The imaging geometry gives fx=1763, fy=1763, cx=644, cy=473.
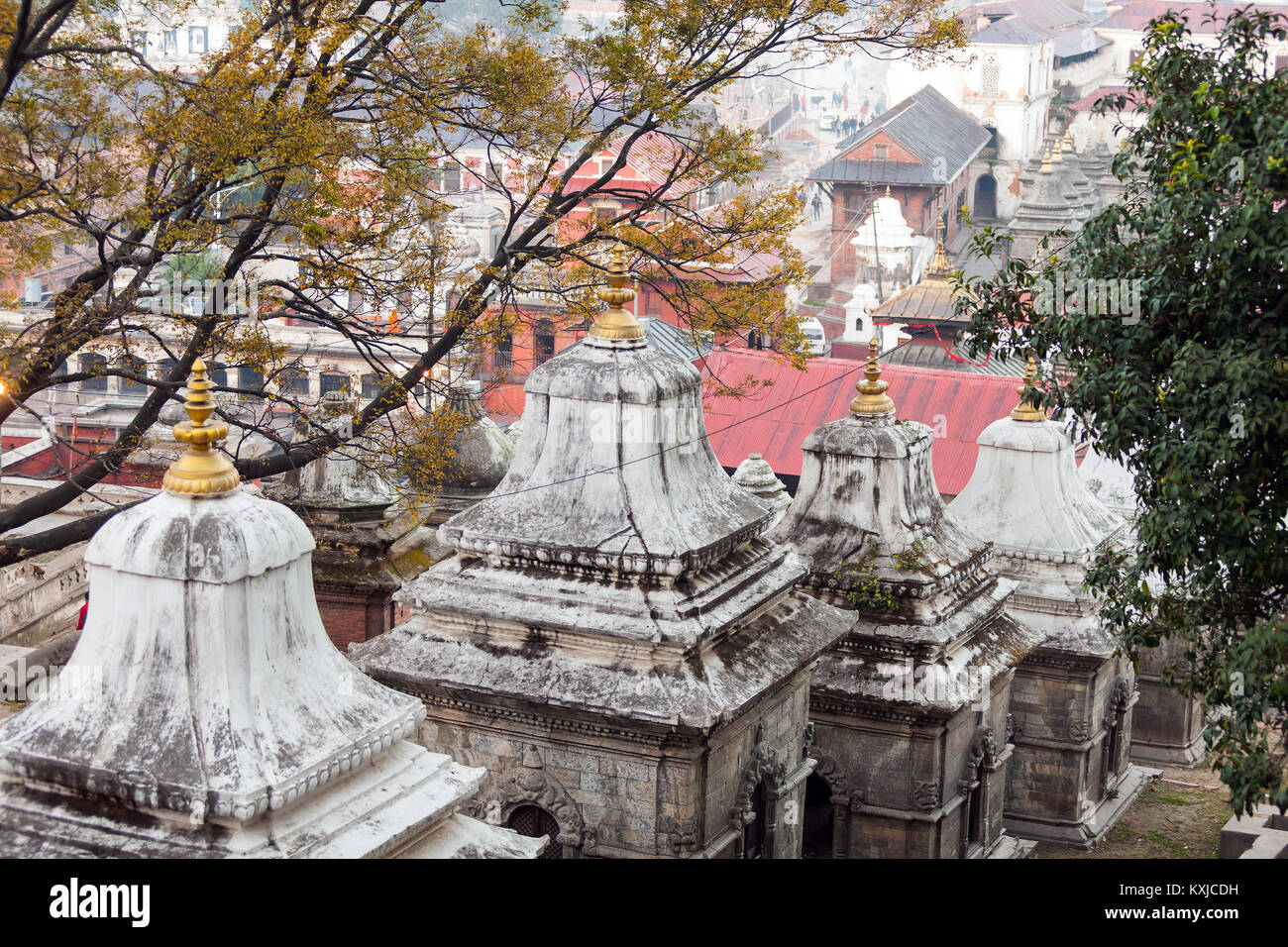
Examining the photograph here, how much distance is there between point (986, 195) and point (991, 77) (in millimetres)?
8136

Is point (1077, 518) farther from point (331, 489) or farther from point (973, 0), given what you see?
point (973, 0)

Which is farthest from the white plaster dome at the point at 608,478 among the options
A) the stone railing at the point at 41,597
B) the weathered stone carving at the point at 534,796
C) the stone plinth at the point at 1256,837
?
the stone railing at the point at 41,597

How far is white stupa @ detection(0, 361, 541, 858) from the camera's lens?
1170cm

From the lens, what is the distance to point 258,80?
19828mm

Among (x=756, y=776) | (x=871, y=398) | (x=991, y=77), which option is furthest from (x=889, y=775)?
(x=991, y=77)

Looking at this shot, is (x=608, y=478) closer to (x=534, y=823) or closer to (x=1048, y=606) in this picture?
(x=534, y=823)

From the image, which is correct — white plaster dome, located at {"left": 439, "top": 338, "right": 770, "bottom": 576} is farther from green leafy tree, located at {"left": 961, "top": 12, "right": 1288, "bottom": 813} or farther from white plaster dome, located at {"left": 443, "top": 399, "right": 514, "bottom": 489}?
white plaster dome, located at {"left": 443, "top": 399, "right": 514, "bottom": 489}

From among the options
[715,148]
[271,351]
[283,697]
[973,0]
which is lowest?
[283,697]

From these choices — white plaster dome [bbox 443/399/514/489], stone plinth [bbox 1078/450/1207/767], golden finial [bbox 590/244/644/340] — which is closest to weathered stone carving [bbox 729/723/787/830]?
golden finial [bbox 590/244/644/340]

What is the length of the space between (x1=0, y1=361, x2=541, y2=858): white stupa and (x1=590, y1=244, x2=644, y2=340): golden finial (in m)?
5.09

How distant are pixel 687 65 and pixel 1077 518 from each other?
8053mm

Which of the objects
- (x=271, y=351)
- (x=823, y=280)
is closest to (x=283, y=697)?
(x=271, y=351)

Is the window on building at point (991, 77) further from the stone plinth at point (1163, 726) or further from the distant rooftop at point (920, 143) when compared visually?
the stone plinth at point (1163, 726)

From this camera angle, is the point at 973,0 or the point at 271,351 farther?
the point at 973,0
